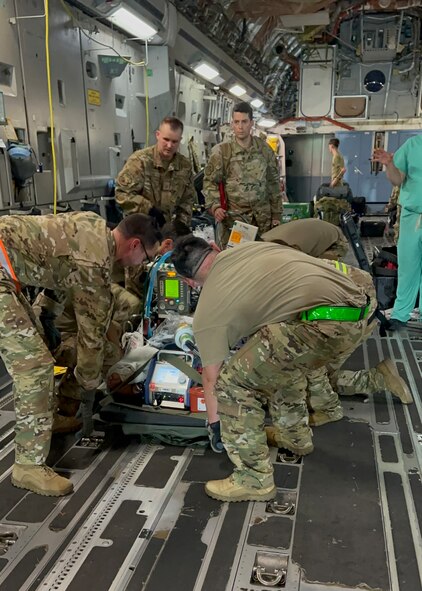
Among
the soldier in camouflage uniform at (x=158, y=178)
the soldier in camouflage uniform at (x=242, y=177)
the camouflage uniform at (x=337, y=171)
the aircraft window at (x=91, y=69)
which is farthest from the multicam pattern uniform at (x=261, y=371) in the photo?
the camouflage uniform at (x=337, y=171)

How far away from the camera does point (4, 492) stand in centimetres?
255

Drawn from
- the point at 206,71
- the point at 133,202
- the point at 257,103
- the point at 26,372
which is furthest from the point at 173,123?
the point at 257,103

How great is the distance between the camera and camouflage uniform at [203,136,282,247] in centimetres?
491

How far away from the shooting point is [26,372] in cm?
245

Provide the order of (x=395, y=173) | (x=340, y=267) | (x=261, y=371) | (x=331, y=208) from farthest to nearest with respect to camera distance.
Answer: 1. (x=331, y=208)
2. (x=395, y=173)
3. (x=340, y=267)
4. (x=261, y=371)

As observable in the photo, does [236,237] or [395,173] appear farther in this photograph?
[395,173]

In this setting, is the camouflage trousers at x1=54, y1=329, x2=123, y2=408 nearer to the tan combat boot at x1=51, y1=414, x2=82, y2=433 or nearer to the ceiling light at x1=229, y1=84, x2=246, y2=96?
the tan combat boot at x1=51, y1=414, x2=82, y2=433

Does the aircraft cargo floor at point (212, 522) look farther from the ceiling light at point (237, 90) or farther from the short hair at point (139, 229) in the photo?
the ceiling light at point (237, 90)

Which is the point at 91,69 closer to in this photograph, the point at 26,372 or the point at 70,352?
the point at 70,352

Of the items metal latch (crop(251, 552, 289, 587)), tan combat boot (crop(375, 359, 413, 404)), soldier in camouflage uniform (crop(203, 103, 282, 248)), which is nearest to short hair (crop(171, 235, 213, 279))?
metal latch (crop(251, 552, 289, 587))

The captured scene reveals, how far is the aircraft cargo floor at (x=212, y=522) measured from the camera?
2000 millimetres

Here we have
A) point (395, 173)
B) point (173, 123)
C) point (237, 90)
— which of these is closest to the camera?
point (173, 123)

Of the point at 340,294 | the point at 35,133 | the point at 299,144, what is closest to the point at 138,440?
the point at 340,294

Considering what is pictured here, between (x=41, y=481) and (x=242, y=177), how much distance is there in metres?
3.35
